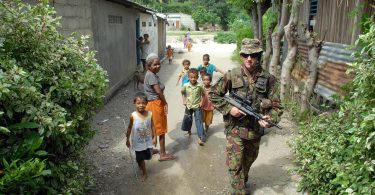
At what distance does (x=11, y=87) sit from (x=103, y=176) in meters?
2.54

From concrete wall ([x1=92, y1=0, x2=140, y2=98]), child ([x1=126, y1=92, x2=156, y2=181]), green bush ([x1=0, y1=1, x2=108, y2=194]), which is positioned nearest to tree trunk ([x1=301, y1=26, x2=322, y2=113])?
child ([x1=126, y1=92, x2=156, y2=181])

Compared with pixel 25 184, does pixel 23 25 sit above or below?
above

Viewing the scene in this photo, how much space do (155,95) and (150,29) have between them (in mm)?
12752

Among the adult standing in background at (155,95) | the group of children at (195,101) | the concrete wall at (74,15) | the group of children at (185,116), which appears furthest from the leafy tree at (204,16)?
the adult standing in background at (155,95)

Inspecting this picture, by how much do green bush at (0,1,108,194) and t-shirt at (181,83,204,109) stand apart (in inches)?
82.9

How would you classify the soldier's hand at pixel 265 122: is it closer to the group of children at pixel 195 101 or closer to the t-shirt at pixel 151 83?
the t-shirt at pixel 151 83

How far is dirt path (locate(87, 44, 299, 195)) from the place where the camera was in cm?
418

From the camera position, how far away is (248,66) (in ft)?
11.5

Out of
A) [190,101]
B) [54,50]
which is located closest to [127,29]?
[190,101]

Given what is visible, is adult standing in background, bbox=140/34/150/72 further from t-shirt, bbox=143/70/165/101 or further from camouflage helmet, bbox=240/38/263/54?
camouflage helmet, bbox=240/38/263/54

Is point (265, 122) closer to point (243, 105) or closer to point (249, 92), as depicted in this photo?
point (243, 105)

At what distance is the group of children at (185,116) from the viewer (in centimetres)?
423

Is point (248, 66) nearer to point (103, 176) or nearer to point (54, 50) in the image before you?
point (54, 50)

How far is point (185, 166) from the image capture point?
15.9 feet
